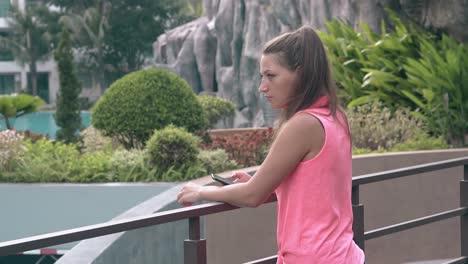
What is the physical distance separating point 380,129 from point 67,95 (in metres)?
6.01

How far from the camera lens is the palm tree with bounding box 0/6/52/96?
2189 inches

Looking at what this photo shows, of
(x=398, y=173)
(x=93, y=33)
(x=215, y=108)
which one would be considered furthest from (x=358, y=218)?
(x=93, y=33)

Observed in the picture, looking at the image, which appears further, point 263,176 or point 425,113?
point 425,113

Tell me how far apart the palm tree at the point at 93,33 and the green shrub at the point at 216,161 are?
42.3 meters

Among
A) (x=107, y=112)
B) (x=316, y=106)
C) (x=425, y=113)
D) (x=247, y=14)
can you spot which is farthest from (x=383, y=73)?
(x=247, y=14)

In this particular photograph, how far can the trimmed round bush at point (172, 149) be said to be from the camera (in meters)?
11.8

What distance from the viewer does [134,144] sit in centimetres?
1370

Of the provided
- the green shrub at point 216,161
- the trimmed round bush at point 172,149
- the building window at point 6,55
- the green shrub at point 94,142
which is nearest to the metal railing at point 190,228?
the trimmed round bush at point 172,149

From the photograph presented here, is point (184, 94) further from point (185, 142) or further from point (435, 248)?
point (435, 248)

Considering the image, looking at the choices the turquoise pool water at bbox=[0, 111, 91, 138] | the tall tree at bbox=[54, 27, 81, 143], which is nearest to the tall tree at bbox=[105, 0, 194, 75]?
the turquoise pool water at bbox=[0, 111, 91, 138]

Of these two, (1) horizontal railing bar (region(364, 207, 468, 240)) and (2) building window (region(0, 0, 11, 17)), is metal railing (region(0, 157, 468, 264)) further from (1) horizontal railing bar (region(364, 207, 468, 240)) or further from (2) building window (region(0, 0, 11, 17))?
(2) building window (region(0, 0, 11, 17))

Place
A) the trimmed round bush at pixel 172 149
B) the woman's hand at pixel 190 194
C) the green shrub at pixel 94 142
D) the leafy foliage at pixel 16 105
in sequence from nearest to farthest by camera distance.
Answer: the woman's hand at pixel 190 194 < the trimmed round bush at pixel 172 149 < the green shrub at pixel 94 142 < the leafy foliage at pixel 16 105

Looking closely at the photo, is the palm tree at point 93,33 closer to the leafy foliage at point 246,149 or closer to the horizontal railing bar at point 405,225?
the leafy foliage at point 246,149

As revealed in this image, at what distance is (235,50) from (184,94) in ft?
65.0
